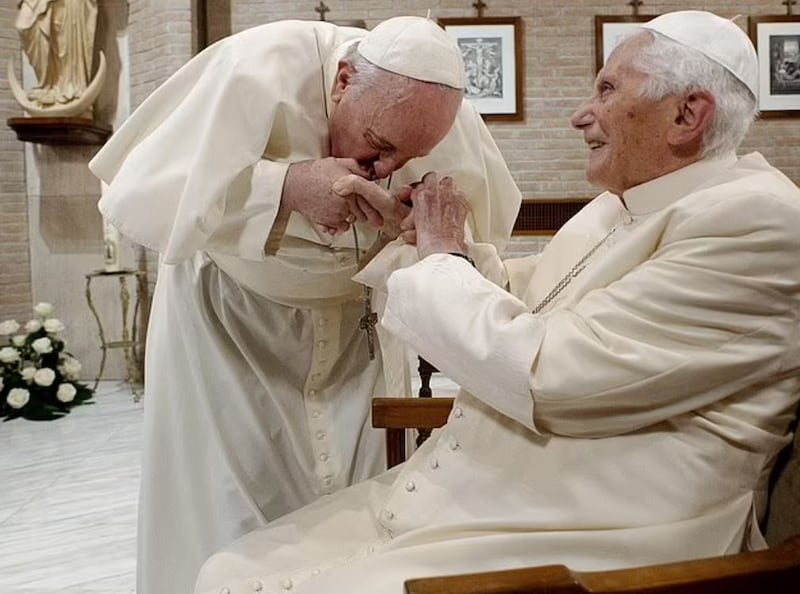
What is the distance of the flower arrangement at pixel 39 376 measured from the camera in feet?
21.7

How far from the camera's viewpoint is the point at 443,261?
1.65 m

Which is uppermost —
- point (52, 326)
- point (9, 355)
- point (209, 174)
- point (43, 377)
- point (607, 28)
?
point (607, 28)

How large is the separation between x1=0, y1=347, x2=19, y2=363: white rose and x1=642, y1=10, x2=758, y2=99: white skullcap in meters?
6.06

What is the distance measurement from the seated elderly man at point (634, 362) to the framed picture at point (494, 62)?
6949 millimetres

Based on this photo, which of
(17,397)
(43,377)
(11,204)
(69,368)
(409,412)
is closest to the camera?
(409,412)

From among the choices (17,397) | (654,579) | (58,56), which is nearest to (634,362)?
(654,579)

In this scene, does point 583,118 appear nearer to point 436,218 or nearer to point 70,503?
point 436,218

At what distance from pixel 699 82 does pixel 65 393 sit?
19.4 ft

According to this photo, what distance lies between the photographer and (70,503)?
4.64 m

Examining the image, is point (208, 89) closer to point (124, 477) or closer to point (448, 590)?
point (448, 590)

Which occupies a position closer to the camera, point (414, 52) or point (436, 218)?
point (436, 218)

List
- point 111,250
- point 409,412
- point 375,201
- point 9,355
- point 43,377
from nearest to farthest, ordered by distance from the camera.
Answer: point 375,201 → point 409,412 → point 43,377 → point 9,355 → point 111,250

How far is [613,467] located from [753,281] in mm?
373

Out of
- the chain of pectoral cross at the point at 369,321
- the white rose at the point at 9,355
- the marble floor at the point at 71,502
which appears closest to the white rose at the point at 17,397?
the marble floor at the point at 71,502
